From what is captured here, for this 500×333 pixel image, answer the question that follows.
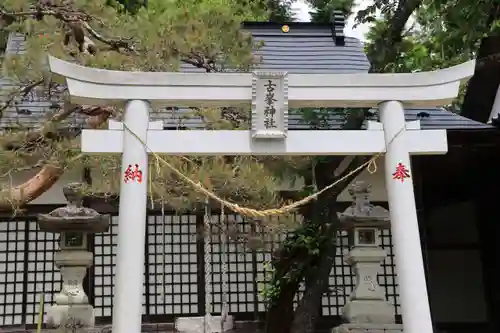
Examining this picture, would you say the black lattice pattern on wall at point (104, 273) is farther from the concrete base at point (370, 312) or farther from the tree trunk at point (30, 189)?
the concrete base at point (370, 312)

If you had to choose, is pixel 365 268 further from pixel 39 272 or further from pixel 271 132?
A: pixel 39 272

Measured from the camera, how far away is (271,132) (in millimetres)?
5008

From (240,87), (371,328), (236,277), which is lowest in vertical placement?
(371,328)

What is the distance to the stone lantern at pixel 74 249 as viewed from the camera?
6961 millimetres

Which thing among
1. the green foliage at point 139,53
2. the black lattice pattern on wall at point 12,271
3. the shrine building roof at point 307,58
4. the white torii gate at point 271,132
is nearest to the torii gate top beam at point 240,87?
the white torii gate at point 271,132

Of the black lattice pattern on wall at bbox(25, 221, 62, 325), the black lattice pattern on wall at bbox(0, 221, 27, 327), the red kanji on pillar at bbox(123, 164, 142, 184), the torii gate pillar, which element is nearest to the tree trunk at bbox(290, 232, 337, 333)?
the torii gate pillar

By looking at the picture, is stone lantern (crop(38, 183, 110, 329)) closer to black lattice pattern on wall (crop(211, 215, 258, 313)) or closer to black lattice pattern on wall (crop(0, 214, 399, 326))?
black lattice pattern on wall (crop(0, 214, 399, 326))

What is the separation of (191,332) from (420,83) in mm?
3909

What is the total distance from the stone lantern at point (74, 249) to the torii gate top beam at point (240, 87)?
2.40 m

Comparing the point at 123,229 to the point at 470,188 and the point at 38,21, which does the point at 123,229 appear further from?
the point at 470,188

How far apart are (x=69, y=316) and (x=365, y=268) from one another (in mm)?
3439

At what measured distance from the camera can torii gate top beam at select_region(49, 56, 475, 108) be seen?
5.00 meters

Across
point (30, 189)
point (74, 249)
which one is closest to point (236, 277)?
point (74, 249)

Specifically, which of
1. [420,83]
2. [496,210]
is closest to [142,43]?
[420,83]
